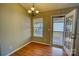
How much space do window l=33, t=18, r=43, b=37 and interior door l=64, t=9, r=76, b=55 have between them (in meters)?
0.46

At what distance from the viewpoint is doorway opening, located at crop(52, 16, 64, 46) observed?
61.7 inches

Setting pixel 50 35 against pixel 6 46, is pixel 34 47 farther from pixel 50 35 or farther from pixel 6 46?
pixel 6 46

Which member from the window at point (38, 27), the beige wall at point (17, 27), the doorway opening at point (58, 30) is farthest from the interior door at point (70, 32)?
the beige wall at point (17, 27)

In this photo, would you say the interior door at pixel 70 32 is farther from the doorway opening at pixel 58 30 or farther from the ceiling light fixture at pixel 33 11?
the ceiling light fixture at pixel 33 11

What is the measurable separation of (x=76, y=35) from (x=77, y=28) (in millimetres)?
118

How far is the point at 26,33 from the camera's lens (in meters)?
1.75

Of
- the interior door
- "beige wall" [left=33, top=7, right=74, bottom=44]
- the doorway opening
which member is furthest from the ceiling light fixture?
the interior door

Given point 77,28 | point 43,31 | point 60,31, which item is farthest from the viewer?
point 43,31

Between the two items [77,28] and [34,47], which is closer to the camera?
[77,28]

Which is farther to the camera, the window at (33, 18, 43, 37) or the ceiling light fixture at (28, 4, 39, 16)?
the window at (33, 18, 43, 37)

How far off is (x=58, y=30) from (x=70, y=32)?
22cm

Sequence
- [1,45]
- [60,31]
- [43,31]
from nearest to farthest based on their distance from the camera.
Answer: [60,31] → [43,31] → [1,45]

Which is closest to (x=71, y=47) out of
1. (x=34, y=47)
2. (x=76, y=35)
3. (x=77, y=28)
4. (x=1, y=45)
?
(x=76, y=35)

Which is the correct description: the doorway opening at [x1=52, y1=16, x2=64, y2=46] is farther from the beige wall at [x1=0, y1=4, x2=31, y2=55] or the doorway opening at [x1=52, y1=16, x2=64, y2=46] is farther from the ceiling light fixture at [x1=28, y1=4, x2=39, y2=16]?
the beige wall at [x1=0, y1=4, x2=31, y2=55]
